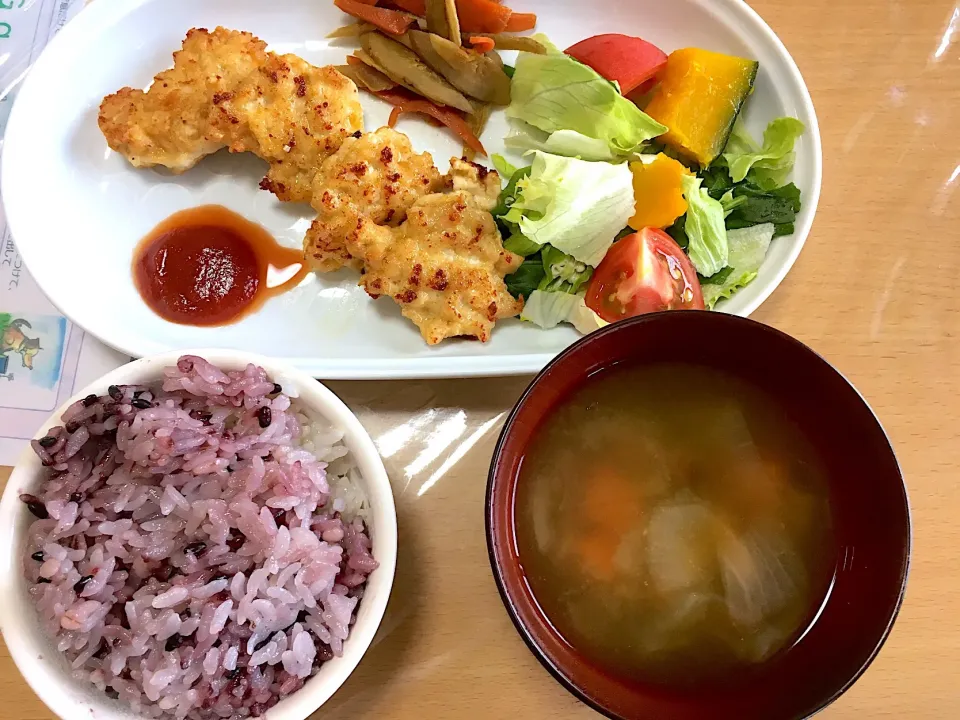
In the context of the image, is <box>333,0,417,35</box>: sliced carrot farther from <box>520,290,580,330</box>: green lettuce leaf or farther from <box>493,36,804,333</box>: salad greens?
<box>520,290,580,330</box>: green lettuce leaf

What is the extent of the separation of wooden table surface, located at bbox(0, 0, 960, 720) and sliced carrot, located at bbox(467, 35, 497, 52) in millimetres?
775

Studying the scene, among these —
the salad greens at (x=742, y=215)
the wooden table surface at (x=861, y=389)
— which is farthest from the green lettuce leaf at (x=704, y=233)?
the wooden table surface at (x=861, y=389)

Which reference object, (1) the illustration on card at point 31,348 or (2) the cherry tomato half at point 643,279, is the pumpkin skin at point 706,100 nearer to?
(2) the cherry tomato half at point 643,279

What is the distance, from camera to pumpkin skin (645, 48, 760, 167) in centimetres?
190

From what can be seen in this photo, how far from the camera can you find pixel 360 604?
140cm

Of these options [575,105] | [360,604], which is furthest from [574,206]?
[360,604]

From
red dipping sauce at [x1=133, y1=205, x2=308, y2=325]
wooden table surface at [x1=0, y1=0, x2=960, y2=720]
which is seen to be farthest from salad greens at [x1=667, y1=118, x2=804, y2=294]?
red dipping sauce at [x1=133, y1=205, x2=308, y2=325]

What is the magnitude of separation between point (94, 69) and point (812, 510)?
2055mm

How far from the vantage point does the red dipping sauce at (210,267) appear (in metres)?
1.90

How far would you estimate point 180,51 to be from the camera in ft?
6.37

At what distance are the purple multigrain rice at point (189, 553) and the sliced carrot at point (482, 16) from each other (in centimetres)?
119

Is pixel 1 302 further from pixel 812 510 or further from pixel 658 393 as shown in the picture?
pixel 812 510

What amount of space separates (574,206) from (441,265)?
0.36m

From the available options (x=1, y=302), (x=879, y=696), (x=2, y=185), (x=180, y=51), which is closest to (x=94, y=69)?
(x=180, y=51)
